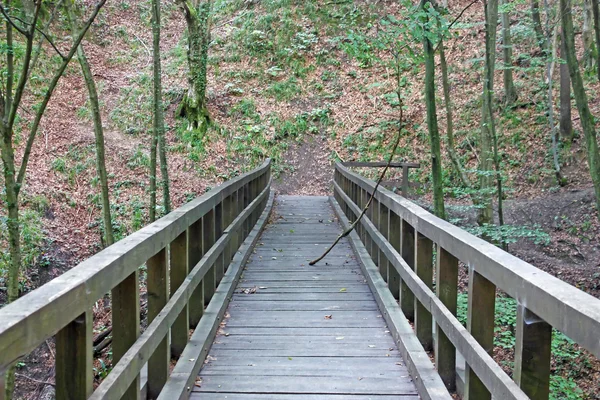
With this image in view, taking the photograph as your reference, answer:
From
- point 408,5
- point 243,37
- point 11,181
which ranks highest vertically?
point 243,37

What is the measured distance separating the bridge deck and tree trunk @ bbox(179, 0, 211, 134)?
506 inches

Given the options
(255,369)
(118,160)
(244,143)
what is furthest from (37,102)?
(255,369)

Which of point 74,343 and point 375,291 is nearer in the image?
point 74,343

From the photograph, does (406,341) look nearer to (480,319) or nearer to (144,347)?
(480,319)

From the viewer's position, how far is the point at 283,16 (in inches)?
987

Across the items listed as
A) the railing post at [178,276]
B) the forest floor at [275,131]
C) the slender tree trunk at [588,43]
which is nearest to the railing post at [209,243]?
the railing post at [178,276]

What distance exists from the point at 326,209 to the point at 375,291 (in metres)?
7.79

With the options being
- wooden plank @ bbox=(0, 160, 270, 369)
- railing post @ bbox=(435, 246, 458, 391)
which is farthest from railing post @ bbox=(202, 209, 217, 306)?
railing post @ bbox=(435, 246, 458, 391)

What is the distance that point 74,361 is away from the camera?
6.59 ft

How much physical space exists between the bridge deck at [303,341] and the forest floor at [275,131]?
3.20 m

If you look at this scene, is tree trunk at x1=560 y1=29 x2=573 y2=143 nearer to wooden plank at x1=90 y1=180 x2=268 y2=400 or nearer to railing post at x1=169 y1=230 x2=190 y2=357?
wooden plank at x1=90 y1=180 x2=268 y2=400

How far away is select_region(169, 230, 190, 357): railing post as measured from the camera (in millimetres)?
3873

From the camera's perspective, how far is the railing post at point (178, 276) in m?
3.87

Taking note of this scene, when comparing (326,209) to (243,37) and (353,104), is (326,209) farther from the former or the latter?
(243,37)
